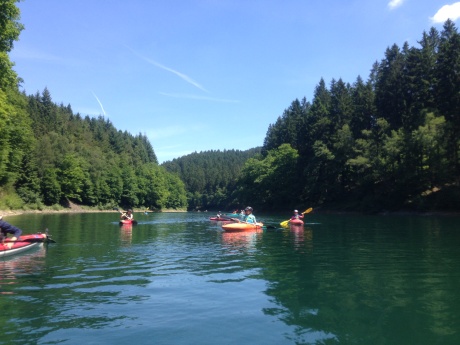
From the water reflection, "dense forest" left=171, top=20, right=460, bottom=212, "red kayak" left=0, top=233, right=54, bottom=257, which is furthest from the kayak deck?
"dense forest" left=171, top=20, right=460, bottom=212

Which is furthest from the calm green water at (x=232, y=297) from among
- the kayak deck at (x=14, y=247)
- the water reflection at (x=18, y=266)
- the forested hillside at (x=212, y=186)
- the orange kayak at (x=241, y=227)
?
the forested hillside at (x=212, y=186)

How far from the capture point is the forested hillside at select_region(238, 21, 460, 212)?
164 ft

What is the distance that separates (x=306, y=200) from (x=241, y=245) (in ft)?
192

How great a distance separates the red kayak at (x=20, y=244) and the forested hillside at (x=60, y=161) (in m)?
12.9

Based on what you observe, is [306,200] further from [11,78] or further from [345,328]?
[345,328]

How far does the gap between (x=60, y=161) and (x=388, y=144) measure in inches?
2869

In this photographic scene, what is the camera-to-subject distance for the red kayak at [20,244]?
52.6 feet

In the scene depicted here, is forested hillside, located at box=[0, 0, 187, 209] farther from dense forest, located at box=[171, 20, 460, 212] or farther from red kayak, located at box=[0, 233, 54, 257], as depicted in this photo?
dense forest, located at box=[171, 20, 460, 212]

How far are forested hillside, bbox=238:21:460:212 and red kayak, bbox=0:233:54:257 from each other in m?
45.1

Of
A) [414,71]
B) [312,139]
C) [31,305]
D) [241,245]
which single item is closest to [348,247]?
[241,245]

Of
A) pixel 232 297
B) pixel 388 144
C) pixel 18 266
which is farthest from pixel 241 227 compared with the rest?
pixel 388 144

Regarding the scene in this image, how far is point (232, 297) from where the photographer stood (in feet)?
32.8

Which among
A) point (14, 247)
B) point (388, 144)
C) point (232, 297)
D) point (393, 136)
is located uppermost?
point (393, 136)

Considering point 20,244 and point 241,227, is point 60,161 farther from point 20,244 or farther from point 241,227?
point 20,244
